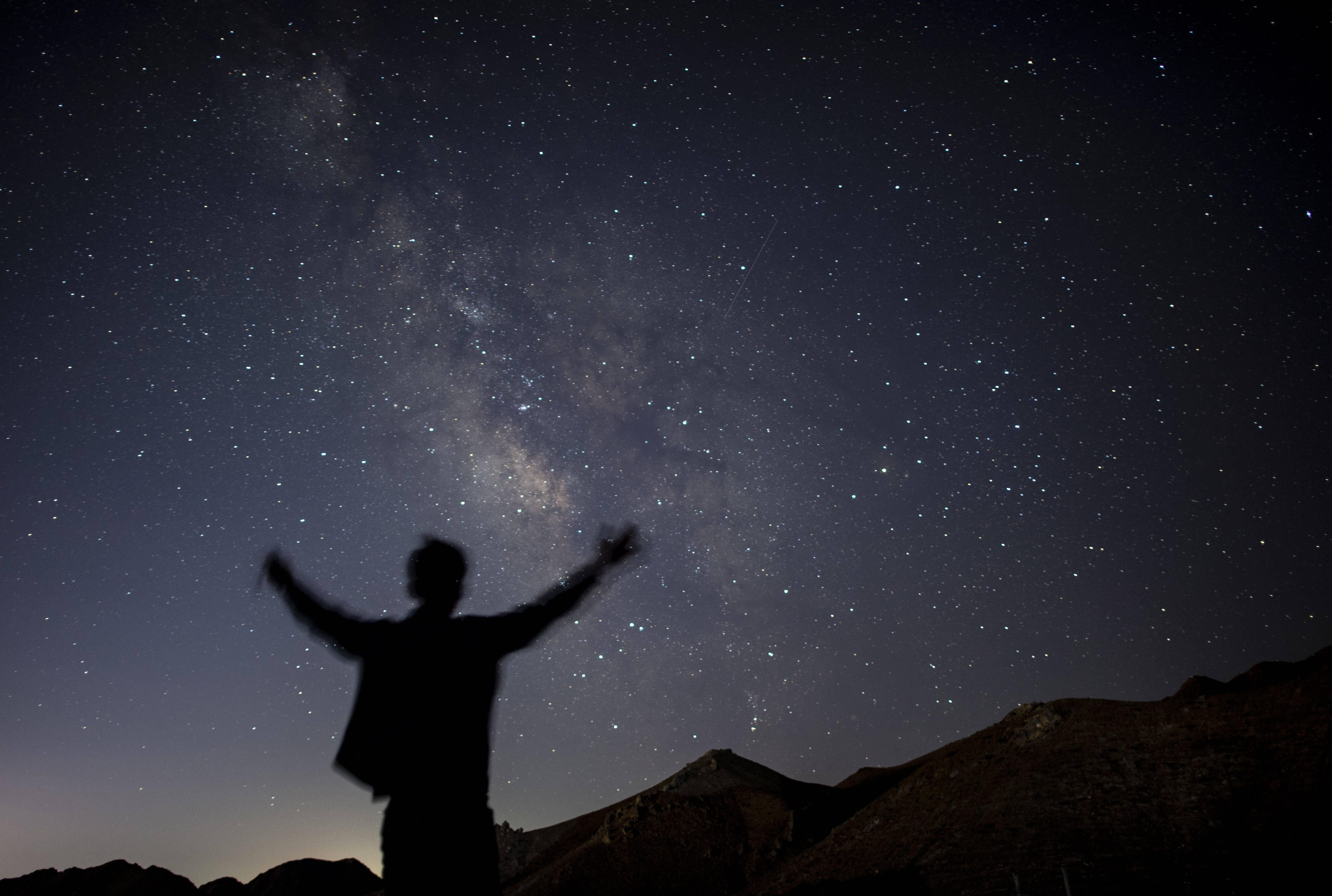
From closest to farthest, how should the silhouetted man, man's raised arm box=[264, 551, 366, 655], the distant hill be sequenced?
the silhouetted man → man's raised arm box=[264, 551, 366, 655] → the distant hill

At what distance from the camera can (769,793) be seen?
34188 millimetres

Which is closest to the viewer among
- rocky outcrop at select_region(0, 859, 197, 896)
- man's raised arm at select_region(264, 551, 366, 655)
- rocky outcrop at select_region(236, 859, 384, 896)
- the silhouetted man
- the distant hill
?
the silhouetted man

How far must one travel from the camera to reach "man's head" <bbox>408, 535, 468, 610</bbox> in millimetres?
2818

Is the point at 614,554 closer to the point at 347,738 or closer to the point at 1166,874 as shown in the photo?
the point at 347,738

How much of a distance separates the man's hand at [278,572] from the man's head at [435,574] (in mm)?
630

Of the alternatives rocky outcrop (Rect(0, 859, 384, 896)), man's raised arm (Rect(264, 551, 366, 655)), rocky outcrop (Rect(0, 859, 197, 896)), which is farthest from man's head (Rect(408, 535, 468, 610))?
rocky outcrop (Rect(0, 859, 197, 896))

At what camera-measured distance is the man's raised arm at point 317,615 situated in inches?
109

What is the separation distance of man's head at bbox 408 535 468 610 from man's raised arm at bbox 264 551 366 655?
30 cm

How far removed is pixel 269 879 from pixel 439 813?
72593 millimetres

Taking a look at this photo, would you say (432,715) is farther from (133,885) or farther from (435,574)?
(133,885)

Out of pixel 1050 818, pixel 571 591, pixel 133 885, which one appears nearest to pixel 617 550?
pixel 571 591

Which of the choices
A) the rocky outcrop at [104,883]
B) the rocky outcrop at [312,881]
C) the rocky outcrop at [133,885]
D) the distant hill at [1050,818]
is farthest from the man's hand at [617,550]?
the rocky outcrop at [312,881]

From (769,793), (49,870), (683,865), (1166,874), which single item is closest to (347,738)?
(1166,874)

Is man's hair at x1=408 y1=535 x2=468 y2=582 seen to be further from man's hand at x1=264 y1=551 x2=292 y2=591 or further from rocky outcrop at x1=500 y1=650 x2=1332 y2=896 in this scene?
rocky outcrop at x1=500 y1=650 x2=1332 y2=896
